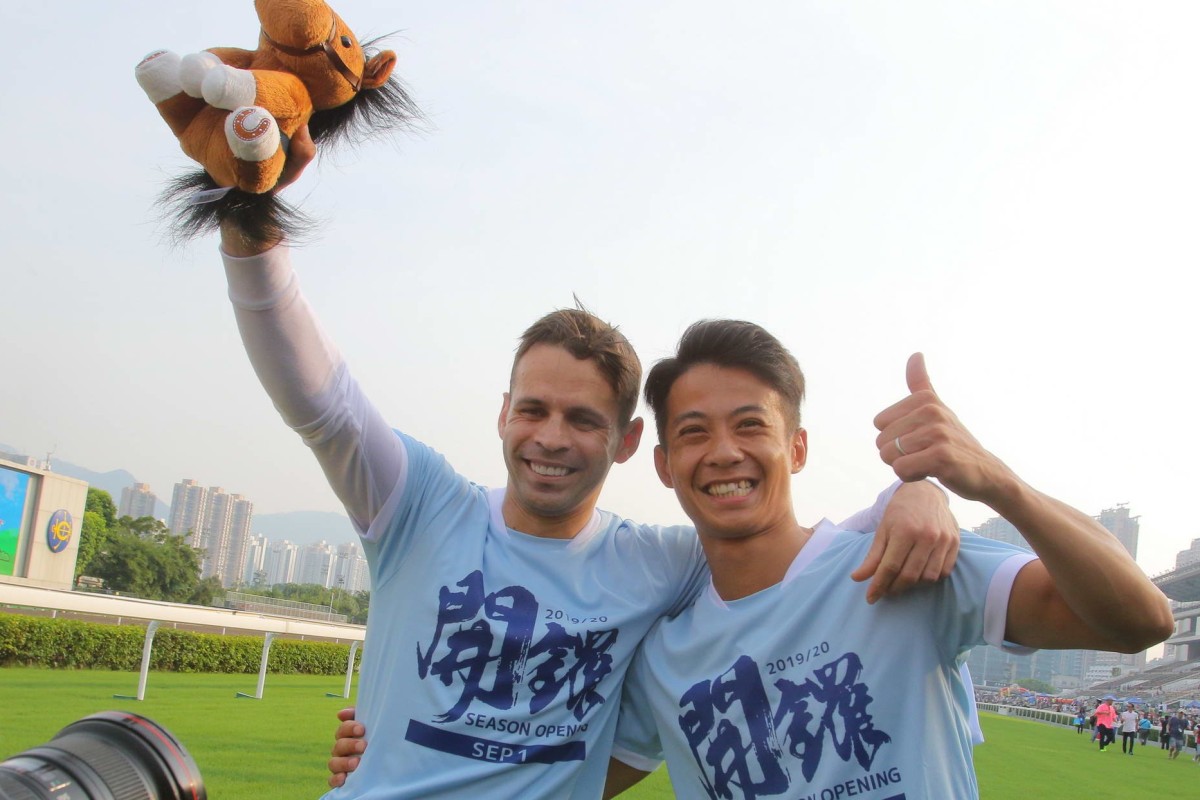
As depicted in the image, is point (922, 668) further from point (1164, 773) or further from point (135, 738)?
point (1164, 773)

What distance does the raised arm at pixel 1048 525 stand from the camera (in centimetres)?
195

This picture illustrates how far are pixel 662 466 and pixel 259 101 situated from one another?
67.1 inches

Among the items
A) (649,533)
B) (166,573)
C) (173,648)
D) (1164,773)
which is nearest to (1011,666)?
(166,573)

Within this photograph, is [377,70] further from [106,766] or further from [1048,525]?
[1048,525]

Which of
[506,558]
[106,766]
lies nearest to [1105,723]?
[506,558]

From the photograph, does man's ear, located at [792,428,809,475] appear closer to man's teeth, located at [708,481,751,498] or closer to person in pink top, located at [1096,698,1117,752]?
man's teeth, located at [708,481,751,498]

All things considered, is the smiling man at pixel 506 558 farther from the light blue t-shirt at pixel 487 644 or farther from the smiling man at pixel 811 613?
the smiling man at pixel 811 613

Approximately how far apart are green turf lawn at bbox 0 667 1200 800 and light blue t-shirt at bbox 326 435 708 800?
17.1 feet

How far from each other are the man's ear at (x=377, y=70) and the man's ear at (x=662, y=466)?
144 cm

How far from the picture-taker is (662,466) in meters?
3.07

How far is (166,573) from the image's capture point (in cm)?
→ 6512

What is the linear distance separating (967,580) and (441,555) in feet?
4.99

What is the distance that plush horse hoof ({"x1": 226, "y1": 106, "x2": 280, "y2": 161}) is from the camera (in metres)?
1.85

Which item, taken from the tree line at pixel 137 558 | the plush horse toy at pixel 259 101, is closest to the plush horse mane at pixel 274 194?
the plush horse toy at pixel 259 101
